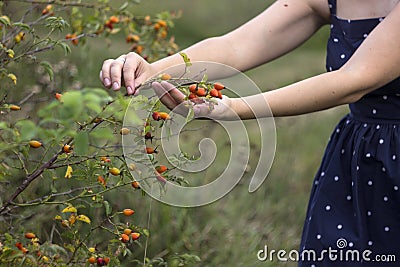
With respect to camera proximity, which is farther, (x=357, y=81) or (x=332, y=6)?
(x=332, y=6)

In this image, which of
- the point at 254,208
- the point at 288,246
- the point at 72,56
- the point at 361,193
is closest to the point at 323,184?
the point at 361,193

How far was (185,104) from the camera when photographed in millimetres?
1542

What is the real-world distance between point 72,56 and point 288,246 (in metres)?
1.57

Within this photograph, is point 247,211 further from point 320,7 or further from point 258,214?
point 320,7

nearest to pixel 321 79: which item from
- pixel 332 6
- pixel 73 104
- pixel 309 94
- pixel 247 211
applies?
pixel 309 94

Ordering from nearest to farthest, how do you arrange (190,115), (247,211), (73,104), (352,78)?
(73,104), (190,115), (352,78), (247,211)

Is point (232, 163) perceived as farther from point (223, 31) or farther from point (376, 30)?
point (223, 31)

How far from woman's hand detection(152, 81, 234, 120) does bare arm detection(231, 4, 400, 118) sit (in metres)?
0.12

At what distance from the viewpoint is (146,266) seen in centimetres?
205

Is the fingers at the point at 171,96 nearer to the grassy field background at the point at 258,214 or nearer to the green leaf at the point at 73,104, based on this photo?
the green leaf at the point at 73,104

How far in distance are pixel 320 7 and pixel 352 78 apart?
1.53 feet
